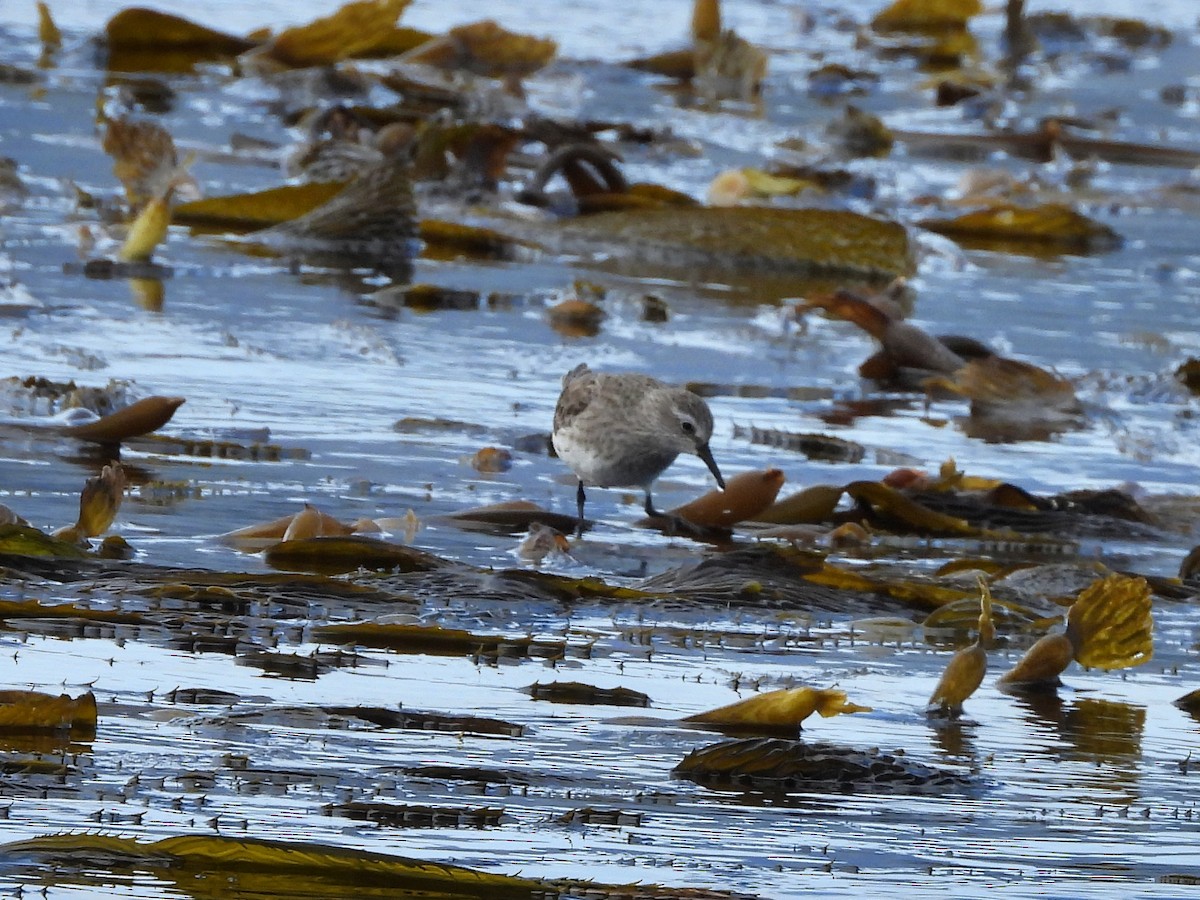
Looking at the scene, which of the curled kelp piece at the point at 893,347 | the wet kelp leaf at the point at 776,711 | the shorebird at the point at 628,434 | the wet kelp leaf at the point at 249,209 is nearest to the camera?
the wet kelp leaf at the point at 776,711

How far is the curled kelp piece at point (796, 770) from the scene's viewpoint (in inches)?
101

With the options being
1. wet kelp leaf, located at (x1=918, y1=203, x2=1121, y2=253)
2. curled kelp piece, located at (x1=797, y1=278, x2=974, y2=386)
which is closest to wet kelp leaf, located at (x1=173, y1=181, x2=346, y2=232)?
curled kelp piece, located at (x1=797, y1=278, x2=974, y2=386)

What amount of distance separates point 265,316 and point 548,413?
3.31 feet

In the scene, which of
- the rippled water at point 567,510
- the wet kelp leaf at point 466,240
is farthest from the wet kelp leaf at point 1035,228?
the wet kelp leaf at point 466,240

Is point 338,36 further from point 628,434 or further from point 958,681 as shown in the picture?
point 958,681

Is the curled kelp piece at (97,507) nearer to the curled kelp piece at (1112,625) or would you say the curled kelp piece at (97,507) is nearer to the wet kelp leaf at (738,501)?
the wet kelp leaf at (738,501)

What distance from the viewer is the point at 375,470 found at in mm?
4309

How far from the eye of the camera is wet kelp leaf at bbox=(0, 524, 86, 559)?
10.7 ft

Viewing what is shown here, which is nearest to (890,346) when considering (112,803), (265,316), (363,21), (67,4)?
(265,316)

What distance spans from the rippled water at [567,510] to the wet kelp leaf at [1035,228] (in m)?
0.17

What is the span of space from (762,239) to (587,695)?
177 inches

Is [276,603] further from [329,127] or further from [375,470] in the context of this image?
[329,127]

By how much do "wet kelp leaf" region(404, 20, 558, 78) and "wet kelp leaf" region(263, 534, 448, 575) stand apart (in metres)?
7.41

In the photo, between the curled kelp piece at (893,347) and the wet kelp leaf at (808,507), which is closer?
the wet kelp leaf at (808,507)
